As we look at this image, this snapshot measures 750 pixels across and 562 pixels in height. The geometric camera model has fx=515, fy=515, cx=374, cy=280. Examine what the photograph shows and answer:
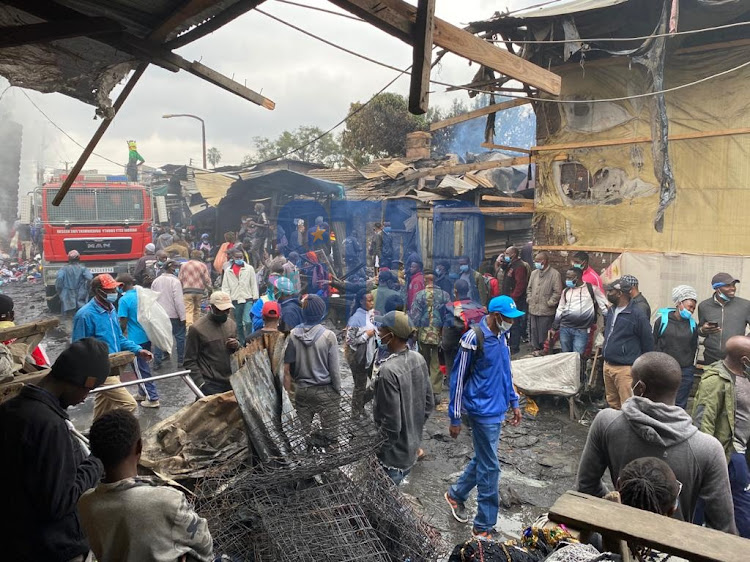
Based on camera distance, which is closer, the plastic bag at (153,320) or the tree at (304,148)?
the plastic bag at (153,320)

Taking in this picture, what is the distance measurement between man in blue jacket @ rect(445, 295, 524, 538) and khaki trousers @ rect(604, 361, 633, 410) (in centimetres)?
259

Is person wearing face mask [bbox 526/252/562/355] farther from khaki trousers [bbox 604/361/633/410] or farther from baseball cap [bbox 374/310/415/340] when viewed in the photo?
baseball cap [bbox 374/310/415/340]

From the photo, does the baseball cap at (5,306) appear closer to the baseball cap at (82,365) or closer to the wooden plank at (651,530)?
the baseball cap at (82,365)

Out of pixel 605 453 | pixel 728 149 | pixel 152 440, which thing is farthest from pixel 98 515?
pixel 728 149

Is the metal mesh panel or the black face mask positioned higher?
the metal mesh panel

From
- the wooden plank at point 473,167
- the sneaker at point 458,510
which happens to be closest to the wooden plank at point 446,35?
the sneaker at point 458,510

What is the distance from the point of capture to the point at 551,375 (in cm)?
729

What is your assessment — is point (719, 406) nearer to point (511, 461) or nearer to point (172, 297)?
point (511, 461)

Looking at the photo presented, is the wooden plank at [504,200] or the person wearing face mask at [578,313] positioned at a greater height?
the wooden plank at [504,200]

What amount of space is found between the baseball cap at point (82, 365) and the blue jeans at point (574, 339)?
670 centimetres

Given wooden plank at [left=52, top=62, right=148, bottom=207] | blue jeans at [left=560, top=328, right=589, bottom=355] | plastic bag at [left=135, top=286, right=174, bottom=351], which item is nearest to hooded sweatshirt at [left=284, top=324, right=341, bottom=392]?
wooden plank at [left=52, top=62, right=148, bottom=207]

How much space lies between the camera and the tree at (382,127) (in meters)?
23.4

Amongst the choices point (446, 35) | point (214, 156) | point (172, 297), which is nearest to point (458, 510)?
point (446, 35)

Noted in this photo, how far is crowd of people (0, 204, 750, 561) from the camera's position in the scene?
2.15 metres
